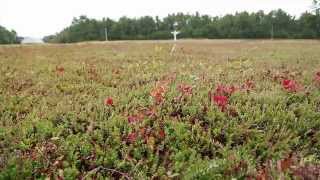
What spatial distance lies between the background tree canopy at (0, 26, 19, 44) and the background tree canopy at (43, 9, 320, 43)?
1157cm

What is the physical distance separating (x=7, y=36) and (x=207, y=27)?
1913 inches

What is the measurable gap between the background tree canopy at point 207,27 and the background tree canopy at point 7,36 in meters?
11.6

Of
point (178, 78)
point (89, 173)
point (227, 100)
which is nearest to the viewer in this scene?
point (89, 173)

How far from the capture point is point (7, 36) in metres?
95.6

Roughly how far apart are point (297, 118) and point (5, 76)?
27.2 ft

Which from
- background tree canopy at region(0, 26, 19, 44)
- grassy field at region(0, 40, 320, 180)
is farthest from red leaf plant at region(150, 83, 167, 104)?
background tree canopy at region(0, 26, 19, 44)

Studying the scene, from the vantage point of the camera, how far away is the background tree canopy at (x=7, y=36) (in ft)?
292

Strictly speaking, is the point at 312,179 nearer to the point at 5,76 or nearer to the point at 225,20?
the point at 5,76

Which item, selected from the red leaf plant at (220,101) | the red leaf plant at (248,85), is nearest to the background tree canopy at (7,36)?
the red leaf plant at (248,85)

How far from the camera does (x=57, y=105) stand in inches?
343

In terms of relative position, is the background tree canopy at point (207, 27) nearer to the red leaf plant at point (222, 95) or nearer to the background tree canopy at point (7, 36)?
the background tree canopy at point (7, 36)

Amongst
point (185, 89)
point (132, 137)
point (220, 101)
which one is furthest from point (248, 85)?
point (132, 137)

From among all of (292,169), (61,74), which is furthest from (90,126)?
(61,74)

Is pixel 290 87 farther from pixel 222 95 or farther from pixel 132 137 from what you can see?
pixel 132 137
